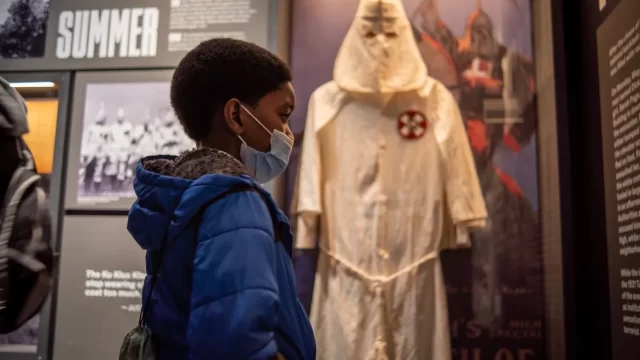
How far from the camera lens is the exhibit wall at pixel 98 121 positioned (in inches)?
115

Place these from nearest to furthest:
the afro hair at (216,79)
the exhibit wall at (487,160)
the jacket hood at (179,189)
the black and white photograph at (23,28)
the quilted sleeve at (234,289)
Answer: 1. the quilted sleeve at (234,289)
2. the jacket hood at (179,189)
3. the afro hair at (216,79)
4. the exhibit wall at (487,160)
5. the black and white photograph at (23,28)

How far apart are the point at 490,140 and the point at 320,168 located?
771mm

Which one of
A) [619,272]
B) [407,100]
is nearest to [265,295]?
[619,272]

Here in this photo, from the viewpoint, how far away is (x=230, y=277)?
45.2 inches

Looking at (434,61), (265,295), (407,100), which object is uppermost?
(434,61)

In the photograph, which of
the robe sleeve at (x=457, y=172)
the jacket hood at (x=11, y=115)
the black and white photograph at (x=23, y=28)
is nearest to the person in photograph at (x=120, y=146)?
the black and white photograph at (x=23, y=28)

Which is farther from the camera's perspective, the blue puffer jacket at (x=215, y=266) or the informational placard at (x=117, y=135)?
the informational placard at (x=117, y=135)

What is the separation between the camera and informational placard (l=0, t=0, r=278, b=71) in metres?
2.99

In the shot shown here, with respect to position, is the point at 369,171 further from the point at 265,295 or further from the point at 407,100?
the point at 265,295

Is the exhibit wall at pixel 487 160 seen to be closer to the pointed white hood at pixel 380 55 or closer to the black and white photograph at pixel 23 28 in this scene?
the pointed white hood at pixel 380 55

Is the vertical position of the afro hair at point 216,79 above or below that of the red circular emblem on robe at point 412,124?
below

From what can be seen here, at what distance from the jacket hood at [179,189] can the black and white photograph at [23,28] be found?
203 centimetres

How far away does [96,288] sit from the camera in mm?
2928

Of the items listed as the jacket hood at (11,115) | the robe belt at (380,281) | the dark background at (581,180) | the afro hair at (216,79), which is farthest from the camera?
the robe belt at (380,281)
